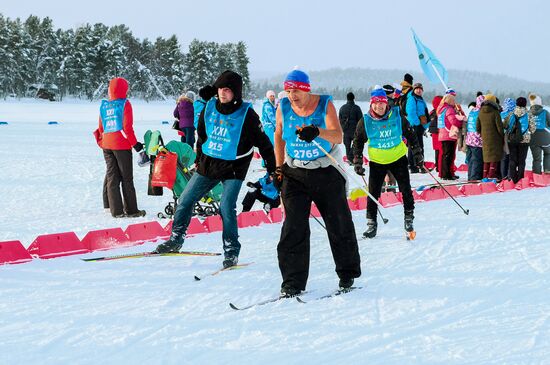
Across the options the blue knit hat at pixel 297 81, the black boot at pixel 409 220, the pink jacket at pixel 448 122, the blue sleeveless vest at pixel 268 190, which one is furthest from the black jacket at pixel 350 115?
the blue knit hat at pixel 297 81

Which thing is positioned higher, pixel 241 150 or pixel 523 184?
pixel 241 150

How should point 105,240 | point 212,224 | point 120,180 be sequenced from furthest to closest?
1. point 120,180
2. point 212,224
3. point 105,240

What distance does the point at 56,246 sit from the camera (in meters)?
5.92

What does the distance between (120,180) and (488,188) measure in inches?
251

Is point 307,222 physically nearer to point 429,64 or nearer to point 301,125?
point 301,125

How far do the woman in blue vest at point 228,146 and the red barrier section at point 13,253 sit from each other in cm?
154

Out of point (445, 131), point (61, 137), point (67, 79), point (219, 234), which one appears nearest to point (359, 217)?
point (219, 234)

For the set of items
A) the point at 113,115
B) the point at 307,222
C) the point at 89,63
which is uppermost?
the point at 89,63

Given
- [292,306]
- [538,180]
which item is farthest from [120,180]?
[538,180]

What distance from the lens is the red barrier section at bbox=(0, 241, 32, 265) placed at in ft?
18.2

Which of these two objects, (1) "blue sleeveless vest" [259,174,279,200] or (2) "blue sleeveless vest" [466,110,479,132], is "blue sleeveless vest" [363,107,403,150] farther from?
(2) "blue sleeveless vest" [466,110,479,132]

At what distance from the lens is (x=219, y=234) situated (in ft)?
23.4

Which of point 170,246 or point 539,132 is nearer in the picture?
point 170,246

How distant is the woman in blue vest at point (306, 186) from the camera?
4.56 metres
